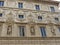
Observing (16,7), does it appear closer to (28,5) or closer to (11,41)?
(28,5)

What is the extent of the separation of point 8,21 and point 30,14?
3.19m

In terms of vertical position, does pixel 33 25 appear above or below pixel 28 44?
above

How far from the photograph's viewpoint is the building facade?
11.8 m

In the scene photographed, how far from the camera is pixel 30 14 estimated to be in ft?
47.5

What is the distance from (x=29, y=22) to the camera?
44.0 feet

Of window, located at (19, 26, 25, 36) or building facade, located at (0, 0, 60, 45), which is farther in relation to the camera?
window, located at (19, 26, 25, 36)

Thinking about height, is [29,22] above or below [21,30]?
above

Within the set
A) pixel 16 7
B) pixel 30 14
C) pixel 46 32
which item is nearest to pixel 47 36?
pixel 46 32

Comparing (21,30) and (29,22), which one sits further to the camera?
(29,22)

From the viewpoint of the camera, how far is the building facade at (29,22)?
1179 cm

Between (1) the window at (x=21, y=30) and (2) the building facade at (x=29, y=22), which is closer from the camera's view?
(2) the building facade at (x=29, y=22)

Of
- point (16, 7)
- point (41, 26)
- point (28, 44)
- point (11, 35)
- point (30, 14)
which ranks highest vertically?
point (16, 7)

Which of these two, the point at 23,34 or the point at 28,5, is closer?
the point at 23,34

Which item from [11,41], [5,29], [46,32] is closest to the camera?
[11,41]
